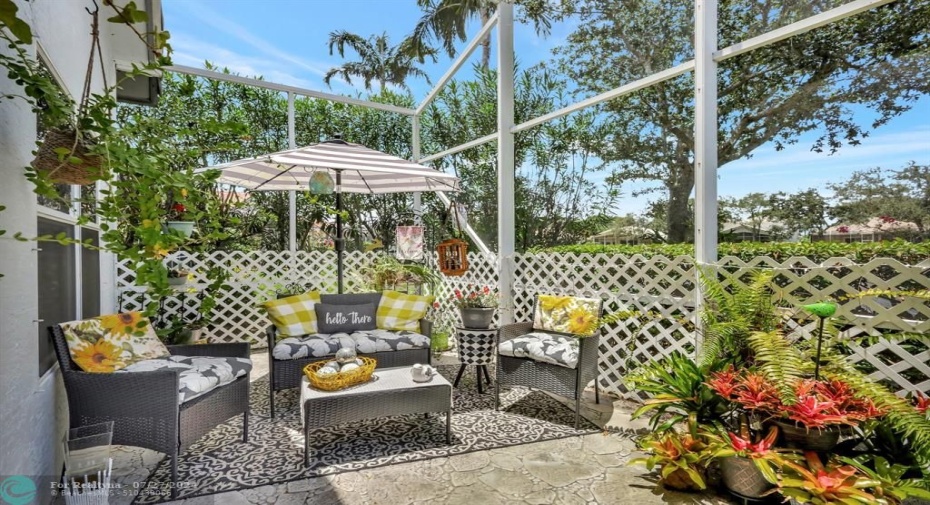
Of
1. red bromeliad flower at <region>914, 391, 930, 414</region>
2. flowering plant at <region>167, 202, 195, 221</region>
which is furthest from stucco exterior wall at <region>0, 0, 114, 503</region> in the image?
red bromeliad flower at <region>914, 391, 930, 414</region>

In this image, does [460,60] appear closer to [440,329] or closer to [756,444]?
[440,329]

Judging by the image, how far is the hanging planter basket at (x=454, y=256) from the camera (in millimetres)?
4461

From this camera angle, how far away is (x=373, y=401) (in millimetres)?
2564

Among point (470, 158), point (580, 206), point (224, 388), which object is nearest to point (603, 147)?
point (580, 206)

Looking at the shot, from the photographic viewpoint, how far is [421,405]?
266 cm

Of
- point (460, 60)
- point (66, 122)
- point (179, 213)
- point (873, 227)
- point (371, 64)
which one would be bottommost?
point (873, 227)

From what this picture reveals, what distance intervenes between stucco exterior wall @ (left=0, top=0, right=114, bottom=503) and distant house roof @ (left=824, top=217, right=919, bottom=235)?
13.3 feet

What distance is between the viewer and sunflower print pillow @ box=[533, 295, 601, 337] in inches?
134

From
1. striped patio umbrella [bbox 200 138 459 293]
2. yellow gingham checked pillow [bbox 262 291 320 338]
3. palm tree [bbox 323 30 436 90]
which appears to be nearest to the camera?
striped patio umbrella [bbox 200 138 459 293]

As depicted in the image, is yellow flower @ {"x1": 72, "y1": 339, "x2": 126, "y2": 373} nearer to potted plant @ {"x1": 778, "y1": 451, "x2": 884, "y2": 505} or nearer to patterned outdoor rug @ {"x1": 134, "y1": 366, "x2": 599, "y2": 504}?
patterned outdoor rug @ {"x1": 134, "y1": 366, "x2": 599, "y2": 504}

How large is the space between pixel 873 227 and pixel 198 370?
3.94 m

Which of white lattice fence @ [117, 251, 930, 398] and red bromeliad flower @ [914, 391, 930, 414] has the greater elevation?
white lattice fence @ [117, 251, 930, 398]

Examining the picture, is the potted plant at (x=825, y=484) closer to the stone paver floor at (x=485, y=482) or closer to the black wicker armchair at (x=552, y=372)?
the stone paver floor at (x=485, y=482)

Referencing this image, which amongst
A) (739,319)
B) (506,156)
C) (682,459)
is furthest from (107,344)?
(506,156)
